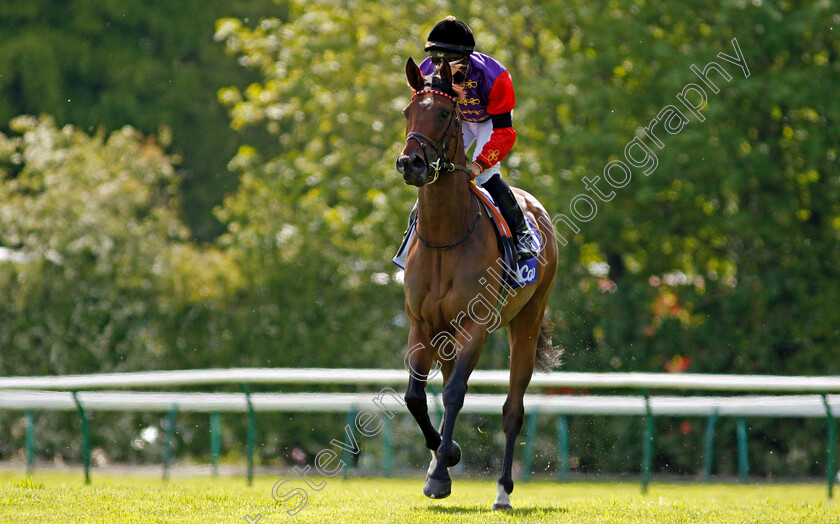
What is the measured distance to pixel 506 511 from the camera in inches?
241

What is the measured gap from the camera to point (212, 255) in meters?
16.6

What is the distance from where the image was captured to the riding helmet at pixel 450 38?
6531 mm

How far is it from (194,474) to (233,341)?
231 centimetres

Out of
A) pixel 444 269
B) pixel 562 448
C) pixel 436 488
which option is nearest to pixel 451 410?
pixel 436 488

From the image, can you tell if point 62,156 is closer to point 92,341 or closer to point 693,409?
point 92,341

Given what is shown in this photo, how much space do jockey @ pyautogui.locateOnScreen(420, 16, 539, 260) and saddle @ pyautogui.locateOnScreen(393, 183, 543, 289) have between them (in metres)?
0.07

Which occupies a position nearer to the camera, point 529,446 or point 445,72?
point 445,72

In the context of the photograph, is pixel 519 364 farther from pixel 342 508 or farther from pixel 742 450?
pixel 742 450

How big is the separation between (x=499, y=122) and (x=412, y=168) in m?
1.24

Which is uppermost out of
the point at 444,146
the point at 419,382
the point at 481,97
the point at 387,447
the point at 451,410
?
the point at 481,97

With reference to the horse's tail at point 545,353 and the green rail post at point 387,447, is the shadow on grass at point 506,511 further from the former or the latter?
the green rail post at point 387,447

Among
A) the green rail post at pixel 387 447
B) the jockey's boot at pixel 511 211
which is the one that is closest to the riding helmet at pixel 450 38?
the jockey's boot at pixel 511 211

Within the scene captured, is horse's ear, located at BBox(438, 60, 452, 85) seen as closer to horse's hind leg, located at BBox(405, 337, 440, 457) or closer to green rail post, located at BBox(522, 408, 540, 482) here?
horse's hind leg, located at BBox(405, 337, 440, 457)

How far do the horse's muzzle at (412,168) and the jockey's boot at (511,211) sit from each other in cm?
131
